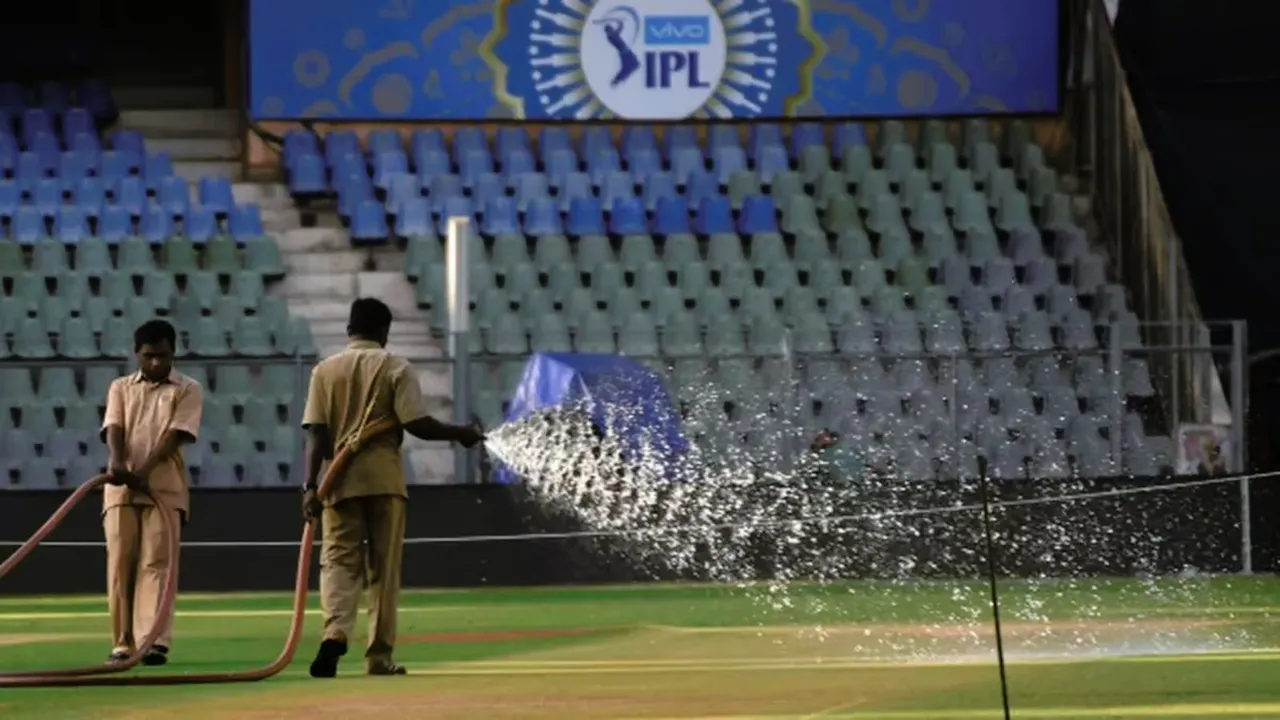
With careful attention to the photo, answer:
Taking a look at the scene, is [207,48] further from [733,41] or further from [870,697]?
[870,697]

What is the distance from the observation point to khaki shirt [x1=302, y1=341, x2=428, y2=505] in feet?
40.5

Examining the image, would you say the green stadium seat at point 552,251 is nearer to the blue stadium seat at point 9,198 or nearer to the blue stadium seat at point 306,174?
the blue stadium seat at point 306,174

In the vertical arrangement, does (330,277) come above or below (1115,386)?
above

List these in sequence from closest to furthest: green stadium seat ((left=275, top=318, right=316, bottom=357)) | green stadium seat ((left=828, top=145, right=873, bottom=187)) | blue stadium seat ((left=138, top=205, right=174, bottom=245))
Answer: green stadium seat ((left=275, top=318, right=316, bottom=357)) → blue stadium seat ((left=138, top=205, right=174, bottom=245)) → green stadium seat ((left=828, top=145, right=873, bottom=187))

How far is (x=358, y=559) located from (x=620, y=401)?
10233 millimetres

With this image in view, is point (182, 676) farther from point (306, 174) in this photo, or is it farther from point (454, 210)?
point (306, 174)

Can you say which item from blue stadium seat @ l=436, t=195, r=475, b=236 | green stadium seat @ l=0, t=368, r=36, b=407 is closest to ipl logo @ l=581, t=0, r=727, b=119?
blue stadium seat @ l=436, t=195, r=475, b=236

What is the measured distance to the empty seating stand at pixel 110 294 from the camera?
23.6 meters

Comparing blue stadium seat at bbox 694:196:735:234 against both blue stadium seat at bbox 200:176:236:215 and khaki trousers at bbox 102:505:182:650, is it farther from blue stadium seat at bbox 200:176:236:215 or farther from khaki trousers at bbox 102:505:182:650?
khaki trousers at bbox 102:505:182:650

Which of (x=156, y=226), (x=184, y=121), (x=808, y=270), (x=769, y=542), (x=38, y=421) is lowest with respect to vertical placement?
(x=769, y=542)

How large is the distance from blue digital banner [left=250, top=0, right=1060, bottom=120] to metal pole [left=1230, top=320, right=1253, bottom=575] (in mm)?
7290

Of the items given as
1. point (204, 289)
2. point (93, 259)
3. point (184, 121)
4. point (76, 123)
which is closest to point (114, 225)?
point (93, 259)

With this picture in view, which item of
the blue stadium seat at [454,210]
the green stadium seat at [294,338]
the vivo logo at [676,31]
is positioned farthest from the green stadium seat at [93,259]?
the vivo logo at [676,31]

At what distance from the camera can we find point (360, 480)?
12359 millimetres
